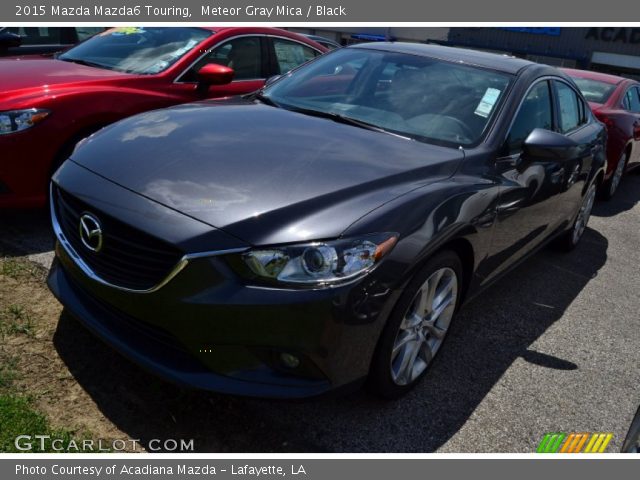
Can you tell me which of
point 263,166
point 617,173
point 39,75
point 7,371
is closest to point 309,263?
point 263,166

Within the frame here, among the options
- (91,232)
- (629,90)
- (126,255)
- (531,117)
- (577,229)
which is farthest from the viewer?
(629,90)

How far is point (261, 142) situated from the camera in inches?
112

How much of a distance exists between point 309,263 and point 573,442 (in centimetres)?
159

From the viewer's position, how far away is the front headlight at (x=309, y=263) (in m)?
2.15

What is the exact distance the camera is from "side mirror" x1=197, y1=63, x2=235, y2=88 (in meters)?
4.64

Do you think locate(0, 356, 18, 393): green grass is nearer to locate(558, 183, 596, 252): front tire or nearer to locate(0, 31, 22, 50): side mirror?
locate(558, 183, 596, 252): front tire

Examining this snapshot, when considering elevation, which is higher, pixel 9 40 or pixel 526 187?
pixel 9 40

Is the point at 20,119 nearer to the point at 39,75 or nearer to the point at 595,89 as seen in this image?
the point at 39,75

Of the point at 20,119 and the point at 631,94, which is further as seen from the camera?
the point at 631,94

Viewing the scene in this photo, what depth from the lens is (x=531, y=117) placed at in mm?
3602

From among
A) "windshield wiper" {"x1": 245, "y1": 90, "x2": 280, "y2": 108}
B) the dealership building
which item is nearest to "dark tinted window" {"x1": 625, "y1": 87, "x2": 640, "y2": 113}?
"windshield wiper" {"x1": 245, "y1": 90, "x2": 280, "y2": 108}

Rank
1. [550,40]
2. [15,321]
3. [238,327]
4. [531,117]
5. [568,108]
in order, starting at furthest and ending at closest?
[550,40] → [568,108] → [531,117] → [15,321] → [238,327]

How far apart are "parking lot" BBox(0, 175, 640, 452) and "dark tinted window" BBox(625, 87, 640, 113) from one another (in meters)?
4.22

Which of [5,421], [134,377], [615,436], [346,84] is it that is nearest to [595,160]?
[346,84]
